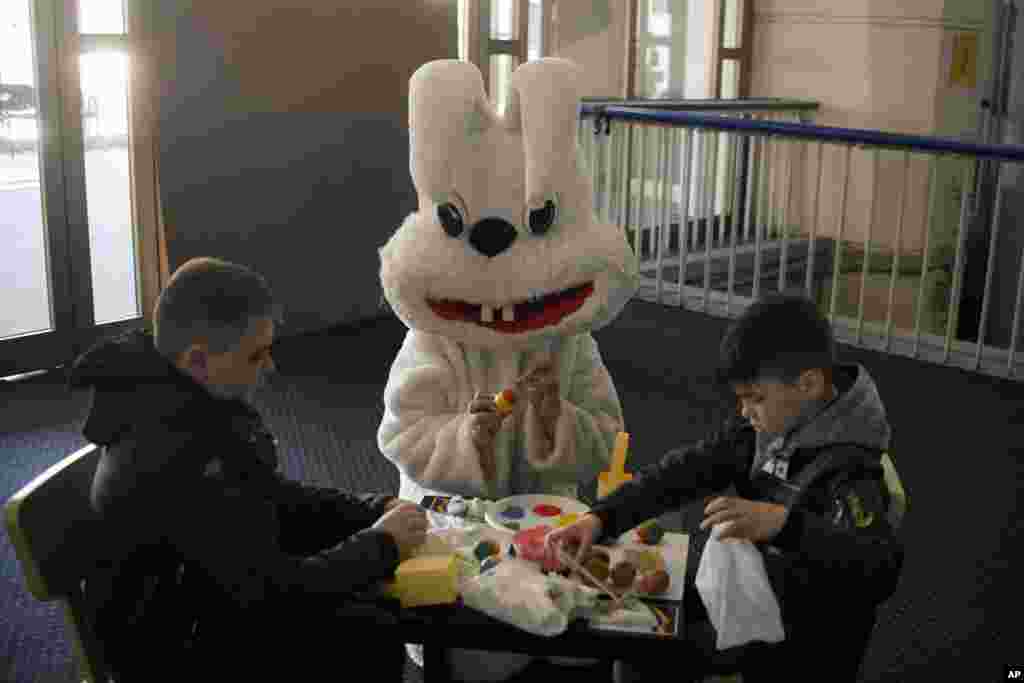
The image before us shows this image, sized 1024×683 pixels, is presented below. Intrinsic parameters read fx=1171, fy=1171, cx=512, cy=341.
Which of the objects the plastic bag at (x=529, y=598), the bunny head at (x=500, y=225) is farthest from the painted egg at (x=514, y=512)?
the bunny head at (x=500, y=225)

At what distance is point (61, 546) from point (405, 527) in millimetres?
519

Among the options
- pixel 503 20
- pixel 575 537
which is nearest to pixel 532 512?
pixel 575 537

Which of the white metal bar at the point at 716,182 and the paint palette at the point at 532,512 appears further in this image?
the white metal bar at the point at 716,182

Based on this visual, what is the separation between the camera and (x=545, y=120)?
7.91 feet

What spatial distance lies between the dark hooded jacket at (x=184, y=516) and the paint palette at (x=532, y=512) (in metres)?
0.36

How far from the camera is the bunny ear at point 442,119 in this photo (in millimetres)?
2422

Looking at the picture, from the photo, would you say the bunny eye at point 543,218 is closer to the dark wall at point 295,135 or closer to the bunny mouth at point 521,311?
the bunny mouth at point 521,311

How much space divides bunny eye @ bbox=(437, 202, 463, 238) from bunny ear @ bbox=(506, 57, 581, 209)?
0.15 m

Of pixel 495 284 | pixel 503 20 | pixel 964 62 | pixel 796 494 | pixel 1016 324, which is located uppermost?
pixel 503 20

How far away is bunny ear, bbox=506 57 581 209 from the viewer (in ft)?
7.92

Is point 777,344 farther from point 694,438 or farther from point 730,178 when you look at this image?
point 730,178

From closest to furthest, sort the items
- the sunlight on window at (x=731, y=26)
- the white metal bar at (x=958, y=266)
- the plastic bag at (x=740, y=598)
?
1. the plastic bag at (x=740, y=598)
2. the white metal bar at (x=958, y=266)
3. the sunlight on window at (x=731, y=26)

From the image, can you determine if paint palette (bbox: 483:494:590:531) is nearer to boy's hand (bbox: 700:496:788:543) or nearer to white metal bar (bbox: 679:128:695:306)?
boy's hand (bbox: 700:496:788:543)

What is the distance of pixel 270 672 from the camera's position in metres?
1.72
